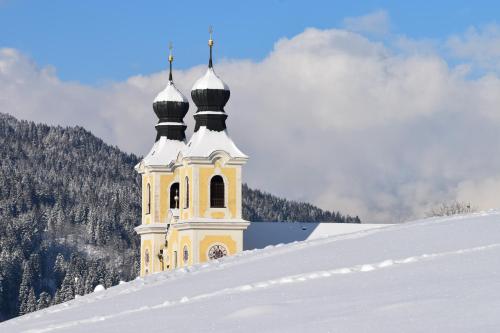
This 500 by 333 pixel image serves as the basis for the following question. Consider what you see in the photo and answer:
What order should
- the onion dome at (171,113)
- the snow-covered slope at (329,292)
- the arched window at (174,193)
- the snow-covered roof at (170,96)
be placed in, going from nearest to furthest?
the snow-covered slope at (329,292), the arched window at (174,193), the onion dome at (171,113), the snow-covered roof at (170,96)

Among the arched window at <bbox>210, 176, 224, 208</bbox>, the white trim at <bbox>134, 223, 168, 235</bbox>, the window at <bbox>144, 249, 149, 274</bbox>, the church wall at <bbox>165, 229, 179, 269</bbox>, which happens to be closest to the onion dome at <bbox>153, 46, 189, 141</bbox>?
the white trim at <bbox>134, 223, 168, 235</bbox>

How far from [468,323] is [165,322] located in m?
4.43

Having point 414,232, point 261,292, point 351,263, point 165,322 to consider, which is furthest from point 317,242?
point 165,322

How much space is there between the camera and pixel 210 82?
64688mm

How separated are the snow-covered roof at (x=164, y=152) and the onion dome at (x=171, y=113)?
0.30m

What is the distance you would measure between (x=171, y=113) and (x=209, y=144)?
7.75 meters

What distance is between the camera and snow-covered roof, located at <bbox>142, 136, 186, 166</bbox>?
224 feet

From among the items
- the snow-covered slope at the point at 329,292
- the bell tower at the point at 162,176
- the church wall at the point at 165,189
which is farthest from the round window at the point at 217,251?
the snow-covered slope at the point at 329,292

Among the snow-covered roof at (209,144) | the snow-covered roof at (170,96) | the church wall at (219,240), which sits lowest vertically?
the church wall at (219,240)

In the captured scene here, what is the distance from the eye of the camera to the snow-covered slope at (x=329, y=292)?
15172 millimetres

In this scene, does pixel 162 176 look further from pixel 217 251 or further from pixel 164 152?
pixel 217 251

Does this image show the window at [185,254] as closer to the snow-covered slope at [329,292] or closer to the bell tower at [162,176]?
the bell tower at [162,176]

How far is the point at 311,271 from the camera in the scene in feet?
64.0

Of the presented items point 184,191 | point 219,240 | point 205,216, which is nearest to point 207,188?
point 205,216
